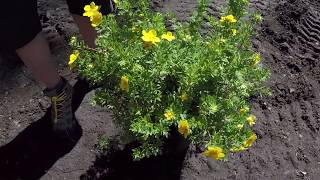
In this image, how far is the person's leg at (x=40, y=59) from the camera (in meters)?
2.40

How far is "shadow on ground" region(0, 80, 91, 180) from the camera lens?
266 cm

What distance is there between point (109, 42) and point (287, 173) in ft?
4.38

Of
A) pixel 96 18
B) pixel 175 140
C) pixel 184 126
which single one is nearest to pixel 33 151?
pixel 175 140

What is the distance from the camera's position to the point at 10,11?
7.28ft

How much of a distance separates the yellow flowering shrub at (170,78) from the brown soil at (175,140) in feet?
1.43

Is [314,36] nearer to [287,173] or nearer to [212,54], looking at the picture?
[287,173]

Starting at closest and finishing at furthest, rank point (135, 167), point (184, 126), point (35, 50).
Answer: point (184, 126) → point (35, 50) → point (135, 167)

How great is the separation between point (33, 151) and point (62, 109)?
1.06 ft

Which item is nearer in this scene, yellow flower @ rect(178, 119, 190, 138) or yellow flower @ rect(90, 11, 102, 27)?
yellow flower @ rect(178, 119, 190, 138)

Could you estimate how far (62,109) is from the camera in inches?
104

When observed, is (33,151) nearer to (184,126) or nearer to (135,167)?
(135,167)

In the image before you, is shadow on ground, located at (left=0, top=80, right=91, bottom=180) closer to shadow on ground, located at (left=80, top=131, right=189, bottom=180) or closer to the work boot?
the work boot

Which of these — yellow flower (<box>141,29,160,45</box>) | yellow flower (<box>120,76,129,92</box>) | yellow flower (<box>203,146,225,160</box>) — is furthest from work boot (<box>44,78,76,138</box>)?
yellow flower (<box>203,146,225,160</box>)

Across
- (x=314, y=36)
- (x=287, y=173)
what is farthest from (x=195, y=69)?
(x=314, y=36)
